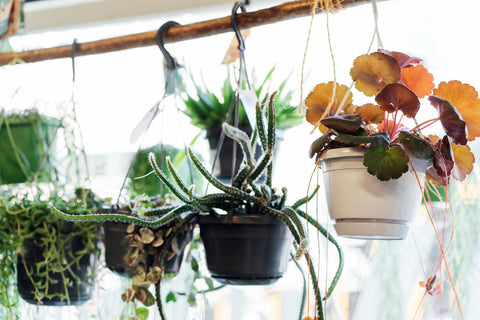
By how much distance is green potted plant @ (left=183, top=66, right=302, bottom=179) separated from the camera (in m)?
1.14

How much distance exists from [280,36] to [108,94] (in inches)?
19.4

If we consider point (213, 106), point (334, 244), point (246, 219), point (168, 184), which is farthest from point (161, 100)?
point (334, 244)

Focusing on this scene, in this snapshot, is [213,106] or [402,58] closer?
[402,58]

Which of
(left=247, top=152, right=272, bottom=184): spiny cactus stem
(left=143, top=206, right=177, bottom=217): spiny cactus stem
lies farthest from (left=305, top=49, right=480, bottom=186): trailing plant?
(left=143, top=206, right=177, bottom=217): spiny cactus stem

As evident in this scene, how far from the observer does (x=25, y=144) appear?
1.34m

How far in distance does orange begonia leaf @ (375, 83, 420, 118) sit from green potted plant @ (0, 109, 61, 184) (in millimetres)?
820

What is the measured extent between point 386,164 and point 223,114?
46 centimetres

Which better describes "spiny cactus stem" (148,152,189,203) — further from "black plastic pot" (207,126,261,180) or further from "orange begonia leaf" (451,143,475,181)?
"orange begonia leaf" (451,143,475,181)

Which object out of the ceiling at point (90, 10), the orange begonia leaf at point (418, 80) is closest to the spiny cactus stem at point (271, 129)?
the orange begonia leaf at point (418, 80)

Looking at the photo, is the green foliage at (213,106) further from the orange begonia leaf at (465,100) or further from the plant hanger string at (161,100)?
the orange begonia leaf at (465,100)

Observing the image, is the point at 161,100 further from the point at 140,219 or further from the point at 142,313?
the point at 142,313

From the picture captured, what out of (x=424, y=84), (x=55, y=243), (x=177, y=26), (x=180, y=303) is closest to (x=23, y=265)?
(x=55, y=243)

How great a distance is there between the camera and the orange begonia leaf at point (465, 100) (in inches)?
32.3

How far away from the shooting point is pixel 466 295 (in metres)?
1.07
